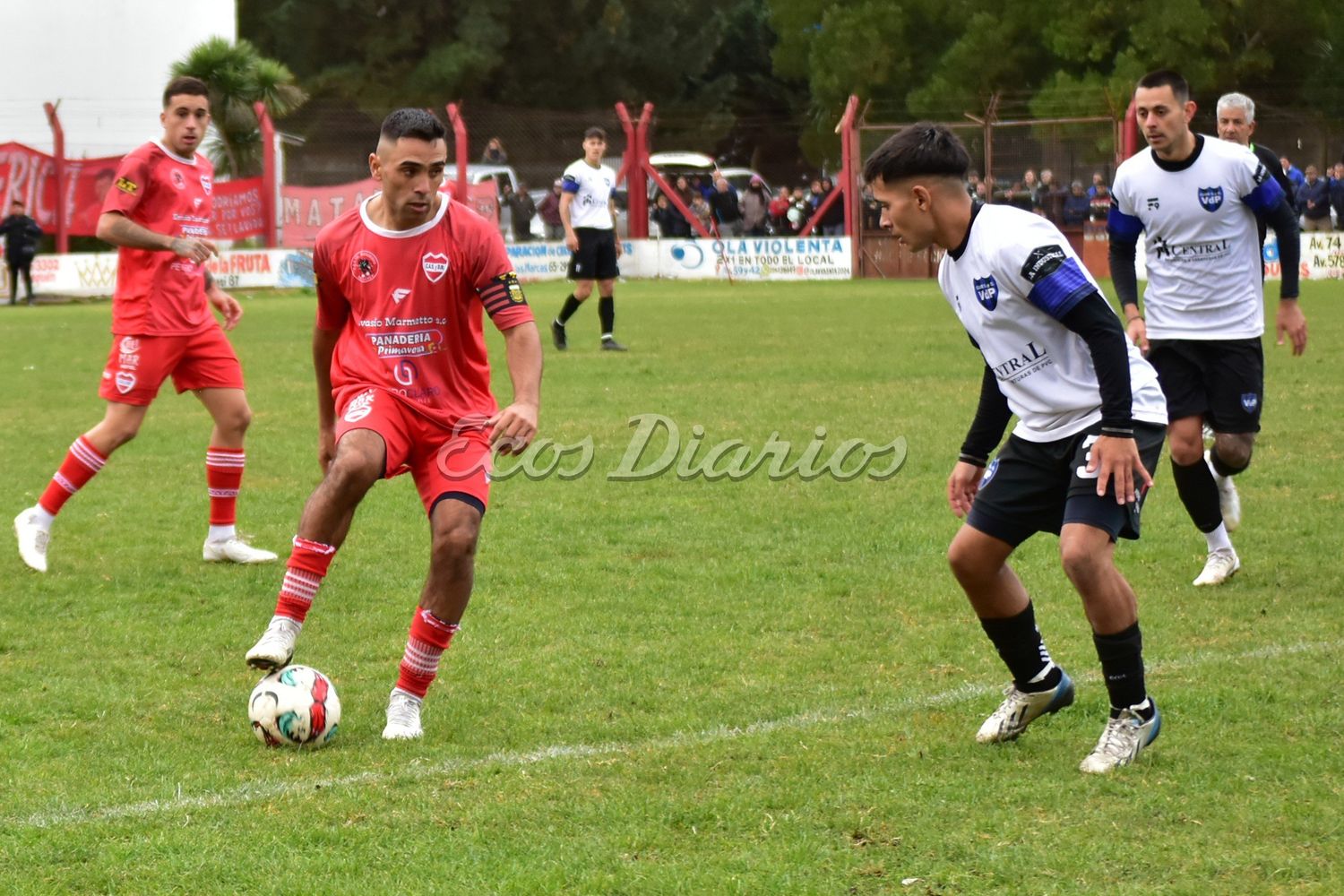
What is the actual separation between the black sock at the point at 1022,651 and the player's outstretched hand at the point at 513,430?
1447 mm

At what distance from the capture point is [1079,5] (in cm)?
4259

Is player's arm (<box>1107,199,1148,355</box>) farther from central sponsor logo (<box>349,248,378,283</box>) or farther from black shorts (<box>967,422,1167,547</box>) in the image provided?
central sponsor logo (<box>349,248,378,283</box>)

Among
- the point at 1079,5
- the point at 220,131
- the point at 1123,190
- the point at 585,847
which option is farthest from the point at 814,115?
the point at 585,847

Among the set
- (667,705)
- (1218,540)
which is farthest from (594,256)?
(667,705)

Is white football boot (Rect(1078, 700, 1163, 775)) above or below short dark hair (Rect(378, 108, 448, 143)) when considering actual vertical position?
below

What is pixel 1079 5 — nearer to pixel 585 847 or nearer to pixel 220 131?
pixel 220 131

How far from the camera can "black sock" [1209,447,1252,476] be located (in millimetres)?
7176

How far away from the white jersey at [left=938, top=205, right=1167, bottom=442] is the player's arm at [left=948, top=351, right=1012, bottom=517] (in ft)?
0.62

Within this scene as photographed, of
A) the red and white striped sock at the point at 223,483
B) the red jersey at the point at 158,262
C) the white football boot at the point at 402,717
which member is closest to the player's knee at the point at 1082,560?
the white football boot at the point at 402,717

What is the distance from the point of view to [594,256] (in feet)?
56.4

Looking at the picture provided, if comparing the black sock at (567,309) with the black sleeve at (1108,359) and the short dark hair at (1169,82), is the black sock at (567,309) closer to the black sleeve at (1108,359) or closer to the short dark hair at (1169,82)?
the short dark hair at (1169,82)

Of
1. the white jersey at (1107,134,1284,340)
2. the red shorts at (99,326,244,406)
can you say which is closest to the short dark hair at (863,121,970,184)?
the white jersey at (1107,134,1284,340)

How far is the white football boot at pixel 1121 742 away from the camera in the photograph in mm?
4445

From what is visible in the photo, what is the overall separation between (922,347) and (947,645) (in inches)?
419
